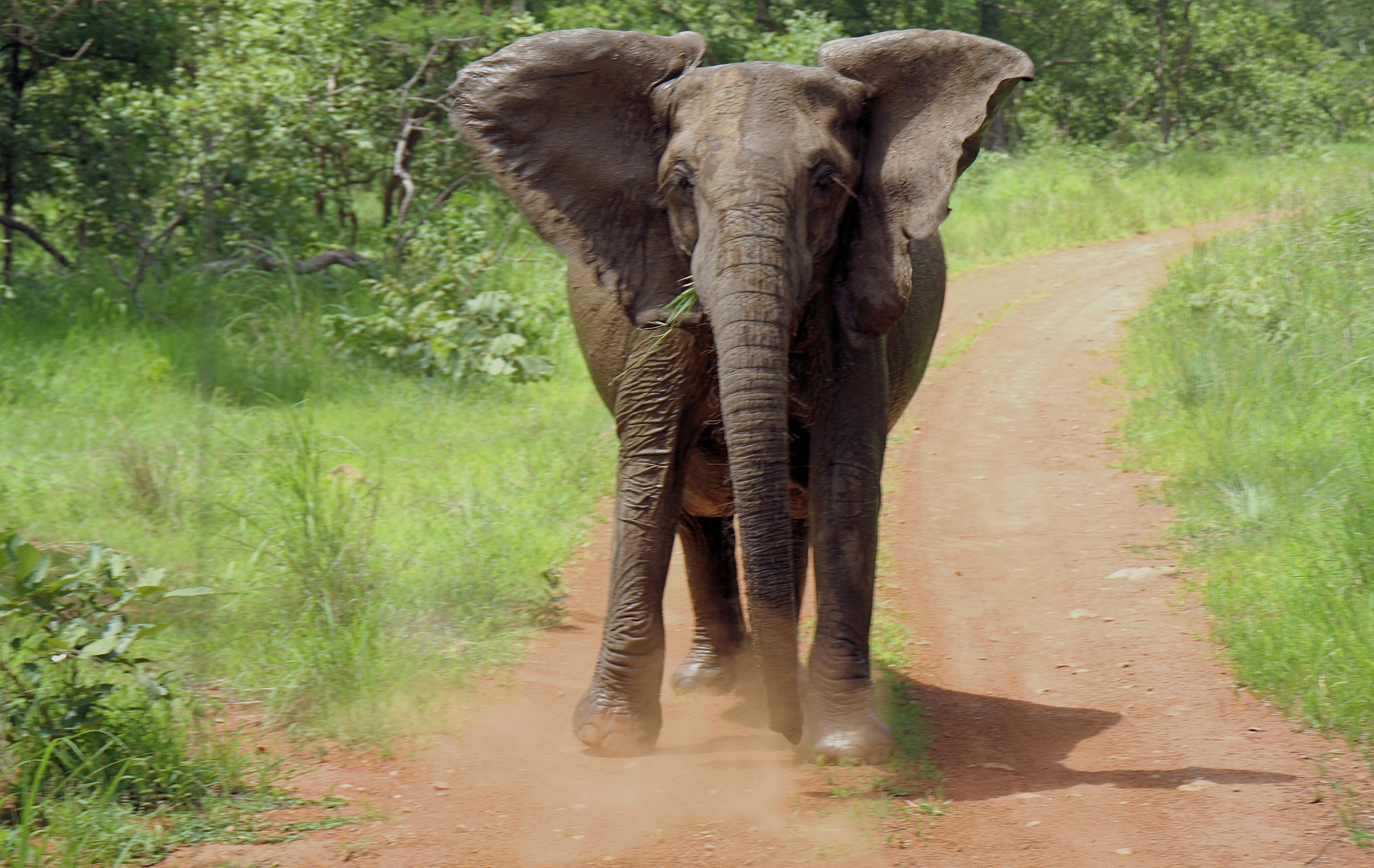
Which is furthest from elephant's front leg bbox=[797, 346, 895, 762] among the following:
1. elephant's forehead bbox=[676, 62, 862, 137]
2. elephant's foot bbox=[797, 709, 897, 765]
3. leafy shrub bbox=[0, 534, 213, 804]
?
leafy shrub bbox=[0, 534, 213, 804]

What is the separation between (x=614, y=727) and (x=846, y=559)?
3.27 feet

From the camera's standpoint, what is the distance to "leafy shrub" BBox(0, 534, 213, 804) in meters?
4.08

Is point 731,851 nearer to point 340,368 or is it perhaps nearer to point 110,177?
point 340,368

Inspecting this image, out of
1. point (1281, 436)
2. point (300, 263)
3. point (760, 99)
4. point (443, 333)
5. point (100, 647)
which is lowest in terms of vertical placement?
point (443, 333)

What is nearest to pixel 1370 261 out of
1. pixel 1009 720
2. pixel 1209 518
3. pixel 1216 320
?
pixel 1216 320

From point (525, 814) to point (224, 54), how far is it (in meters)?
9.24

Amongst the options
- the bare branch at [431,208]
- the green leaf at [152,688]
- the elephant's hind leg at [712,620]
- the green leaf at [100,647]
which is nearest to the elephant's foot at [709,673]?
the elephant's hind leg at [712,620]

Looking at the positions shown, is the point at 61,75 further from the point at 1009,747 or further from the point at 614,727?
the point at 1009,747

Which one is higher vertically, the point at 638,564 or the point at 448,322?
the point at 638,564

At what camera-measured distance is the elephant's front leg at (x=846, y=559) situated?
4.37 m

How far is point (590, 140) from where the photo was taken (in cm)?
450

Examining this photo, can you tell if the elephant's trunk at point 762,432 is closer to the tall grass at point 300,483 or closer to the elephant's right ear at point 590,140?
the elephant's right ear at point 590,140

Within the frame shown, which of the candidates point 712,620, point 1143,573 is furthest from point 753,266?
point 1143,573

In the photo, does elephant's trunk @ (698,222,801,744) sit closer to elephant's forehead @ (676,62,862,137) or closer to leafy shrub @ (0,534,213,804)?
elephant's forehead @ (676,62,862,137)
